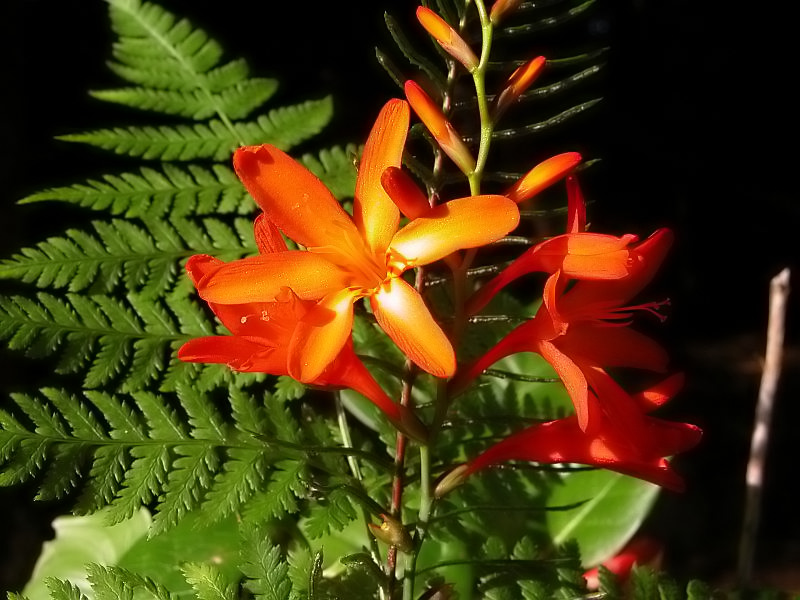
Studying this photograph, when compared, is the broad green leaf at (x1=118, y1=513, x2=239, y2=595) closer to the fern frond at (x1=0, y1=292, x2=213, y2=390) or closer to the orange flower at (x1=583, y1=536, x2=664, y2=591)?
the fern frond at (x1=0, y1=292, x2=213, y2=390)

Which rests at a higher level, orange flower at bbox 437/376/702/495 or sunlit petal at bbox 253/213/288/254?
sunlit petal at bbox 253/213/288/254

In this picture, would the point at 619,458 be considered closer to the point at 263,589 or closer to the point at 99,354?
the point at 263,589

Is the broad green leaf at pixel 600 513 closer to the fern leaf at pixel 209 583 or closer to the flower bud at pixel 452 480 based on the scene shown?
the flower bud at pixel 452 480

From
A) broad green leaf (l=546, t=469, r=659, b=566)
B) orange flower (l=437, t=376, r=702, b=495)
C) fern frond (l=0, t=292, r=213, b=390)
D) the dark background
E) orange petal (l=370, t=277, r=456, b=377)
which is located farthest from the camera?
the dark background

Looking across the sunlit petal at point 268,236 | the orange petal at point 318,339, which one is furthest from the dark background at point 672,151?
the orange petal at point 318,339

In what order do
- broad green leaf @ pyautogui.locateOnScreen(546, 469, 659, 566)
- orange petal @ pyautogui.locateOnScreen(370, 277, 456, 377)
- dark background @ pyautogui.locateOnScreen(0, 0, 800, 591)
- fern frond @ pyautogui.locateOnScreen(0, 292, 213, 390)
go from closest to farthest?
orange petal @ pyautogui.locateOnScreen(370, 277, 456, 377)
fern frond @ pyautogui.locateOnScreen(0, 292, 213, 390)
broad green leaf @ pyautogui.locateOnScreen(546, 469, 659, 566)
dark background @ pyautogui.locateOnScreen(0, 0, 800, 591)

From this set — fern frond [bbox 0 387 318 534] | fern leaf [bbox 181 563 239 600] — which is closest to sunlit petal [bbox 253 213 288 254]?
fern frond [bbox 0 387 318 534]

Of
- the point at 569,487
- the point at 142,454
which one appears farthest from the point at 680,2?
the point at 142,454

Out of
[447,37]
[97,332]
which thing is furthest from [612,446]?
[97,332]
